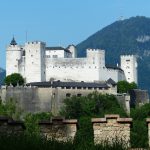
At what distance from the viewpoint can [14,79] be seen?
99438 millimetres

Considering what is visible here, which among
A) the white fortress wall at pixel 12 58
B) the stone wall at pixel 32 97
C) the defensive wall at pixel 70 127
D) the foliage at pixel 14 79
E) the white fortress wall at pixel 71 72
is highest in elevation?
the white fortress wall at pixel 12 58

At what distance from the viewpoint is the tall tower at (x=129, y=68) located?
114 meters

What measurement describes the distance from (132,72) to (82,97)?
2904 centimetres

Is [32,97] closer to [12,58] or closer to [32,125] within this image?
[12,58]

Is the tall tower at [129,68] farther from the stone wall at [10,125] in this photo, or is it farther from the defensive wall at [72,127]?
the stone wall at [10,125]

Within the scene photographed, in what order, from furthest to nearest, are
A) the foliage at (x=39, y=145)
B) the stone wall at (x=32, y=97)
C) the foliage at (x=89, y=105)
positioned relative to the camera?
the stone wall at (x=32, y=97), the foliage at (x=89, y=105), the foliage at (x=39, y=145)

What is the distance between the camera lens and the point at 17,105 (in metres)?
87.5

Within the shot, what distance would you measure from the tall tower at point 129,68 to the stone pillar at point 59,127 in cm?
9927

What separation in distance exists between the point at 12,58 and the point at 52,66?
663cm

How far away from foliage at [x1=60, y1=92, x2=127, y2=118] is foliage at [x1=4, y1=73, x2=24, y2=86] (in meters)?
14.1

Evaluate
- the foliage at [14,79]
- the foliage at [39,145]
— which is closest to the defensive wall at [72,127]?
the foliage at [39,145]

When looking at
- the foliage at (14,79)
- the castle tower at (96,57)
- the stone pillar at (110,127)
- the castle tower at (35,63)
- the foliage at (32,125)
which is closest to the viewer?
the foliage at (32,125)

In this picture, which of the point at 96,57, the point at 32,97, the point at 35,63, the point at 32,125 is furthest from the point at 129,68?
the point at 32,125

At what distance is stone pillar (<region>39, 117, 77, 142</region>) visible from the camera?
42.1ft
